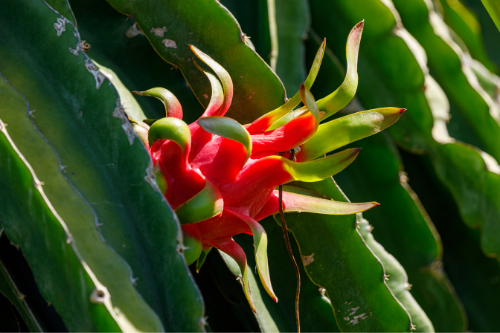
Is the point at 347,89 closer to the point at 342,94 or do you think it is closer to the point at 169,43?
the point at 342,94

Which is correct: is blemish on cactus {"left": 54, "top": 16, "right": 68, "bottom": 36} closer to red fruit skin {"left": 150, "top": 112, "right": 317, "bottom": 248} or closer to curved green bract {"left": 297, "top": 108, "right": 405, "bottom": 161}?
red fruit skin {"left": 150, "top": 112, "right": 317, "bottom": 248}

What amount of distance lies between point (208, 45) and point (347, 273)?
537 millimetres

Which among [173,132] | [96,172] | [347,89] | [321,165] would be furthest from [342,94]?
[96,172]

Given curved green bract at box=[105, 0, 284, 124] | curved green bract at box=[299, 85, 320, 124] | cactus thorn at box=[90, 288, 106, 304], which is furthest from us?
curved green bract at box=[105, 0, 284, 124]


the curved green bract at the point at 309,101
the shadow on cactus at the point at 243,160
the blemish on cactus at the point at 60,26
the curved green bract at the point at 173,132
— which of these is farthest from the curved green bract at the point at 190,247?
the blemish on cactus at the point at 60,26

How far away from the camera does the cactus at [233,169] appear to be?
0.53 meters

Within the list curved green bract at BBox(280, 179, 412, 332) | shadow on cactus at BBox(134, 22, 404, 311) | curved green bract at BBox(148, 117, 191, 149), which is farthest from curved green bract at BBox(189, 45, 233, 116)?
curved green bract at BBox(280, 179, 412, 332)

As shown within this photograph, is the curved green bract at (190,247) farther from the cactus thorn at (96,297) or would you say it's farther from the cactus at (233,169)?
the cactus thorn at (96,297)

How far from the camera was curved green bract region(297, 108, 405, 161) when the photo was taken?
2.06 ft

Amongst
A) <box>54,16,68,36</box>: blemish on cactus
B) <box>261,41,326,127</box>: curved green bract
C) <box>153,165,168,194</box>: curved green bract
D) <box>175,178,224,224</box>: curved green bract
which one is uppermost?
<box>54,16,68,36</box>: blemish on cactus

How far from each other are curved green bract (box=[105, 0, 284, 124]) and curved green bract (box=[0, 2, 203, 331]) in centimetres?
19

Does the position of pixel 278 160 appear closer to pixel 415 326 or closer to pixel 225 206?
pixel 225 206

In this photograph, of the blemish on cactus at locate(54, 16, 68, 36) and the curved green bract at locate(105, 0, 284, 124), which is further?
the curved green bract at locate(105, 0, 284, 124)

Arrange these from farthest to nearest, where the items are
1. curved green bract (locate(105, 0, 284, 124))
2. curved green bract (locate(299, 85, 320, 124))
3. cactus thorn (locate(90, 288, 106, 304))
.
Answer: curved green bract (locate(105, 0, 284, 124)), curved green bract (locate(299, 85, 320, 124)), cactus thorn (locate(90, 288, 106, 304))
